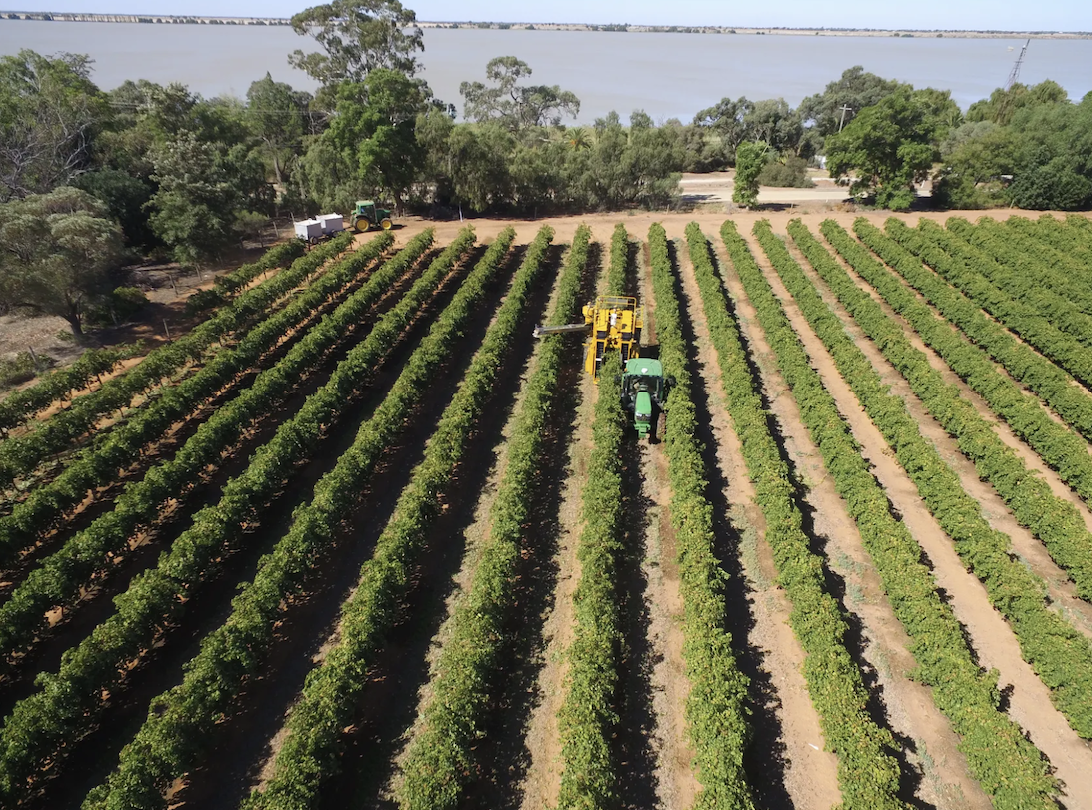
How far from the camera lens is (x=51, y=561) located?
14.5 meters

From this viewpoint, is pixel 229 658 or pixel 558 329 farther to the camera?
pixel 558 329

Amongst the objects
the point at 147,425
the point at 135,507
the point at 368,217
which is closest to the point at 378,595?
the point at 135,507

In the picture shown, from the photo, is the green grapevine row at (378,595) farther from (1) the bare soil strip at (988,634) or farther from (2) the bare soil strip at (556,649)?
(1) the bare soil strip at (988,634)

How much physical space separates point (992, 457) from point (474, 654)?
59.3 feet

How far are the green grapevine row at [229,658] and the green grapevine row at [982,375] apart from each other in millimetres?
23520


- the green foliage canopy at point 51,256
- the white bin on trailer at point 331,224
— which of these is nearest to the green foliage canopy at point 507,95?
the white bin on trailer at point 331,224

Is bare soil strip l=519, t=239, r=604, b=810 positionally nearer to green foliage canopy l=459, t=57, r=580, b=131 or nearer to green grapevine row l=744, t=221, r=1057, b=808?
green grapevine row l=744, t=221, r=1057, b=808

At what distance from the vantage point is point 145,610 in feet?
43.6

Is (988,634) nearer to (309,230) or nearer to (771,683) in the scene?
(771,683)

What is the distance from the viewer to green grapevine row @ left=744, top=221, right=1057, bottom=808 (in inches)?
432

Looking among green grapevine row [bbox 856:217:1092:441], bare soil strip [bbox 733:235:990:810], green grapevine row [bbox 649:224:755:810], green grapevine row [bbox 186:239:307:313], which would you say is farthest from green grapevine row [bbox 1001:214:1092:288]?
green grapevine row [bbox 186:239:307:313]

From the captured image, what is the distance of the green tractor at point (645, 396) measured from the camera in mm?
19984

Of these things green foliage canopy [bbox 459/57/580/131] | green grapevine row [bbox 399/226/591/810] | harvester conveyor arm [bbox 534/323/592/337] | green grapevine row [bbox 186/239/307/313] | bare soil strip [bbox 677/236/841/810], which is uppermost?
green foliage canopy [bbox 459/57/580/131]

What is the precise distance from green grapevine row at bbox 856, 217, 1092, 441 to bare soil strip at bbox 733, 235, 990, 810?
1066 centimetres
